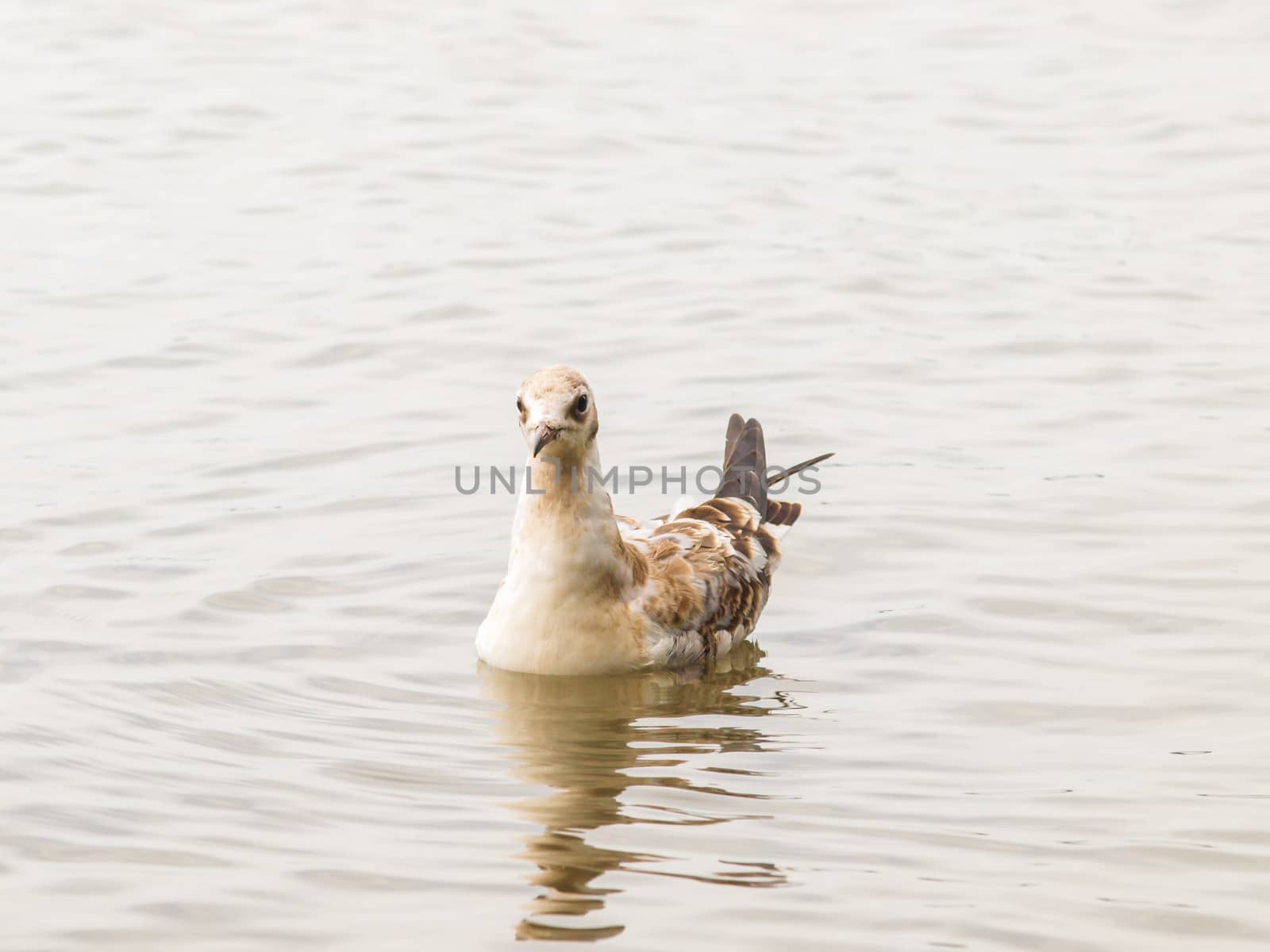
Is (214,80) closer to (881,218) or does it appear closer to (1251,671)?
(881,218)

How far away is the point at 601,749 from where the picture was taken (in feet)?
26.2

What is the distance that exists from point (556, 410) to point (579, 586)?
3.24 feet

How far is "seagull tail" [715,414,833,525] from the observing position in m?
10.6

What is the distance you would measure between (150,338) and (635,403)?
3.70m

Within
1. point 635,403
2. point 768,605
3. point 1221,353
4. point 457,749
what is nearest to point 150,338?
point 635,403

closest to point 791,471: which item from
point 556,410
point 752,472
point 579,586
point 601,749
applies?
point 752,472

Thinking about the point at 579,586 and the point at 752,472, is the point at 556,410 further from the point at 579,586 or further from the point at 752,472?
the point at 752,472

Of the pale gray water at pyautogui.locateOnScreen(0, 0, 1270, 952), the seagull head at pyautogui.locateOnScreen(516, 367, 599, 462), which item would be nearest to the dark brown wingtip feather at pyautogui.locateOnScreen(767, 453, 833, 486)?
the pale gray water at pyautogui.locateOnScreen(0, 0, 1270, 952)

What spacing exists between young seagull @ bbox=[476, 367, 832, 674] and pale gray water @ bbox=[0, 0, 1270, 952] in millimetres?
217

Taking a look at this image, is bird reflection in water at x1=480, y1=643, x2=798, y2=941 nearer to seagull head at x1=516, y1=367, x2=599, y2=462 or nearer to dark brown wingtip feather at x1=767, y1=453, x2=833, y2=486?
seagull head at x1=516, y1=367, x2=599, y2=462

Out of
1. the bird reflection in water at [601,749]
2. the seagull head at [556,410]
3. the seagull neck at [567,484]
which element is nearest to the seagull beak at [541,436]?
the seagull head at [556,410]

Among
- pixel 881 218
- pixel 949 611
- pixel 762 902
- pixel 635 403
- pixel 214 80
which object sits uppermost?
pixel 214 80

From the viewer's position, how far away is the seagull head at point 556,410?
8328 millimetres

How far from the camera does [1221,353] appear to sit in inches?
525
